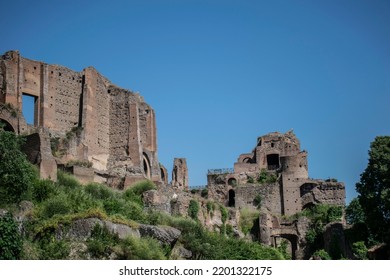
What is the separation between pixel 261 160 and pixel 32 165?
57.5ft

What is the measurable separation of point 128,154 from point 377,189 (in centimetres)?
1338

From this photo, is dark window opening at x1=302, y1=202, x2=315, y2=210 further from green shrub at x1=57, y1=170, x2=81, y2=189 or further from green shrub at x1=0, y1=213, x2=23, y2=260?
green shrub at x1=0, y1=213, x2=23, y2=260

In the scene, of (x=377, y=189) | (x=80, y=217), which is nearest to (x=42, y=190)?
(x=80, y=217)

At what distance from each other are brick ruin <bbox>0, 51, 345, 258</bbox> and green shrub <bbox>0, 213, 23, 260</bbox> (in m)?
8.91

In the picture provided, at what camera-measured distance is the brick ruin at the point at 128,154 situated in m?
30.3

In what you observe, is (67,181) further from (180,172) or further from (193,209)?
(180,172)

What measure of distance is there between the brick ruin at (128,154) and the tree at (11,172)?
4.03 m

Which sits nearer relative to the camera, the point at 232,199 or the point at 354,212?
the point at 354,212

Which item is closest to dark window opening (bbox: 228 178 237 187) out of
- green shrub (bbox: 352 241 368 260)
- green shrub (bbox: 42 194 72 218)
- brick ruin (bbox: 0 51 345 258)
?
brick ruin (bbox: 0 51 345 258)

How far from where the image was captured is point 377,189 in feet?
85.0

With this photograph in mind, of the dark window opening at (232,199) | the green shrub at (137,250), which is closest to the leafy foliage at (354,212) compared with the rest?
the dark window opening at (232,199)

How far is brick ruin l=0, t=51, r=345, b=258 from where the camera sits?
3027 cm

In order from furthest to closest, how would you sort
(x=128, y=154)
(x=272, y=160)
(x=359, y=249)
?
(x=272, y=160) → (x=128, y=154) → (x=359, y=249)

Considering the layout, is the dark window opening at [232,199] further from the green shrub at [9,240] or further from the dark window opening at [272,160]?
the green shrub at [9,240]
